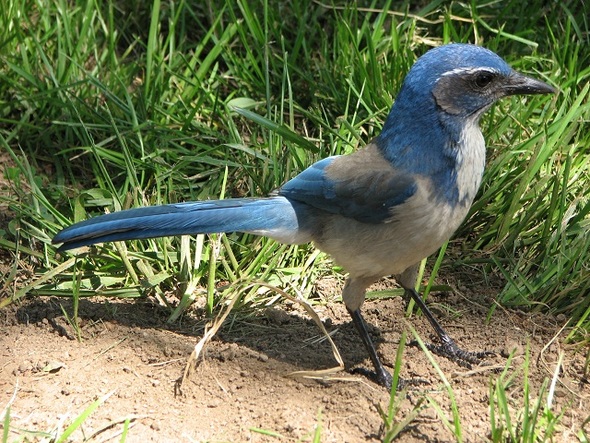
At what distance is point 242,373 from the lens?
390cm

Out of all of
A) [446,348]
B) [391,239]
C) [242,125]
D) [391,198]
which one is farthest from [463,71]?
[242,125]

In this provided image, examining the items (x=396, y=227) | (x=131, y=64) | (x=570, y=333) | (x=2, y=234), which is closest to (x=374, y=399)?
(x=396, y=227)

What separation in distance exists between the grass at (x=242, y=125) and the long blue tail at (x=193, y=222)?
0.30 metres

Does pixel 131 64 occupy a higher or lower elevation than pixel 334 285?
higher

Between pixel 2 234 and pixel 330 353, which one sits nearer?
pixel 330 353

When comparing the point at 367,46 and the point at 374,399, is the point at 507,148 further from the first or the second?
the point at 374,399

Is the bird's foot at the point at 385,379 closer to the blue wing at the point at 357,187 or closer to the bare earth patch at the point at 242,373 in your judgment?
the bare earth patch at the point at 242,373

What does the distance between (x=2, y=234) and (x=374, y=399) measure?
2053mm

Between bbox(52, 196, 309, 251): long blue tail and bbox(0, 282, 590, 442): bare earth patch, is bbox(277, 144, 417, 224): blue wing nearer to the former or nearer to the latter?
bbox(52, 196, 309, 251): long blue tail

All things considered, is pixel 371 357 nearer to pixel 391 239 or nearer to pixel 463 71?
pixel 391 239

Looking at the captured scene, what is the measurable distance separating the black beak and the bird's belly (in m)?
0.55

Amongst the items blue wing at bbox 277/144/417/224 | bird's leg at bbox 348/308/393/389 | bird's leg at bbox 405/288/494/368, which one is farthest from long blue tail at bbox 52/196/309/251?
bird's leg at bbox 405/288/494/368

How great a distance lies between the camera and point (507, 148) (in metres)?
4.75

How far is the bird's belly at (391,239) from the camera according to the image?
3.86 metres
